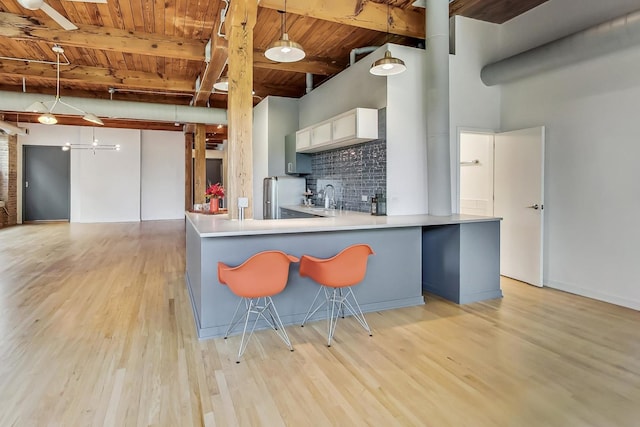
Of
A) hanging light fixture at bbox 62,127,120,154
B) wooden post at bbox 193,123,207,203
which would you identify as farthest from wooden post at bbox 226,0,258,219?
hanging light fixture at bbox 62,127,120,154

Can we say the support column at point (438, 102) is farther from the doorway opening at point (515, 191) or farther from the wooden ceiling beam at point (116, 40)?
the wooden ceiling beam at point (116, 40)

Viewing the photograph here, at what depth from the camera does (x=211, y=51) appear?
5.04 metres

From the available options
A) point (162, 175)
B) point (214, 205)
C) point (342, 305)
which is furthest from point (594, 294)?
point (162, 175)

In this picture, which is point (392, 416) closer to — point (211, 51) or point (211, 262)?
point (211, 262)

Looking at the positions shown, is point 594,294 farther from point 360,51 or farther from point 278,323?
point 360,51

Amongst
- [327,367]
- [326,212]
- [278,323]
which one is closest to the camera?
[327,367]

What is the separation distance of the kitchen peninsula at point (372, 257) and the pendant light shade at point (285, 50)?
60.2 inches

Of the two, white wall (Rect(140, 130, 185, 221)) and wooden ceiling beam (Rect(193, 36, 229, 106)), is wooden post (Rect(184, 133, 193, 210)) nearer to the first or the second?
white wall (Rect(140, 130, 185, 221))

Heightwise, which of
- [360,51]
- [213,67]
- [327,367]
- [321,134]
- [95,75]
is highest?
[95,75]

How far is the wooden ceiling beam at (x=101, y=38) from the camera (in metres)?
4.62

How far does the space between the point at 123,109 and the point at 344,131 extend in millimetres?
4757

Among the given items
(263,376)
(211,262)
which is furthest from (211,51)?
(263,376)

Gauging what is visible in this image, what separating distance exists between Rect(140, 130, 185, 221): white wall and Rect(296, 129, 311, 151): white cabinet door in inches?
303

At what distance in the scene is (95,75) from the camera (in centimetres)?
670
